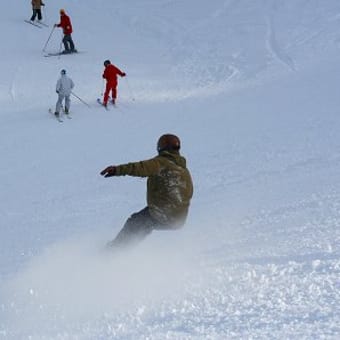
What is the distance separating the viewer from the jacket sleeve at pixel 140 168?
16.0 feet

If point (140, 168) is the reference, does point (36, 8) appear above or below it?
above

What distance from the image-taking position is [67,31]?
17.6 m

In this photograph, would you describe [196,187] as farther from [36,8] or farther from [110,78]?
[36,8]

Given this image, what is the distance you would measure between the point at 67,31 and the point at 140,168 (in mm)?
13564

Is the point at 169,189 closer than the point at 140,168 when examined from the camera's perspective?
No

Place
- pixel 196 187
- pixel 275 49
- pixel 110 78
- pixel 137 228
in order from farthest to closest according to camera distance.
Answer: pixel 275 49 < pixel 110 78 < pixel 196 187 < pixel 137 228

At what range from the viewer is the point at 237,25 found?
65.7 feet

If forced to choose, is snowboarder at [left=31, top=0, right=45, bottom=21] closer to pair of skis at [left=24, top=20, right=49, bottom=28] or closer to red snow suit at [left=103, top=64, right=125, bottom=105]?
pair of skis at [left=24, top=20, right=49, bottom=28]

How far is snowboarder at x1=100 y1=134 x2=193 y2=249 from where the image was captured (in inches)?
207

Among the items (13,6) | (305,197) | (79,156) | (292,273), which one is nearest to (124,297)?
(292,273)

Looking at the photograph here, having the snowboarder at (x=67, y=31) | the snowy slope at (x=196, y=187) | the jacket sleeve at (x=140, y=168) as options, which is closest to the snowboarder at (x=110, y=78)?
the snowy slope at (x=196, y=187)

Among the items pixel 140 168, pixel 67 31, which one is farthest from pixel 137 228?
pixel 67 31

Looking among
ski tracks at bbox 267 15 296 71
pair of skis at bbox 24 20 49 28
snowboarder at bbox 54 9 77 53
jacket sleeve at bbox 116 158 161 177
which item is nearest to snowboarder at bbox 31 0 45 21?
pair of skis at bbox 24 20 49 28

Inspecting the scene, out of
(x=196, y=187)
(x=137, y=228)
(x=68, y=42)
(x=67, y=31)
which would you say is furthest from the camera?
(x=68, y=42)
